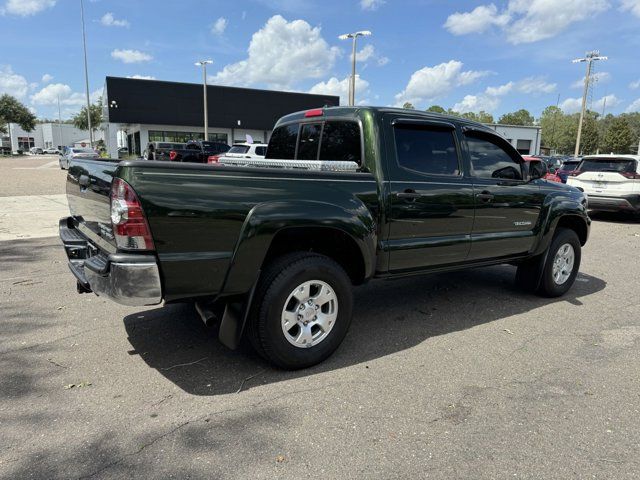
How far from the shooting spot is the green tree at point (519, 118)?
114 metres

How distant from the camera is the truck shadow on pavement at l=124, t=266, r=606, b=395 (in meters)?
3.54

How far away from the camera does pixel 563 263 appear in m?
5.63

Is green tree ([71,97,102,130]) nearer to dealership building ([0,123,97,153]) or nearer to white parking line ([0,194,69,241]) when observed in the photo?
dealership building ([0,123,97,153])

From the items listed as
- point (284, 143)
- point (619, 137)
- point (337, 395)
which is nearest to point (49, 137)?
point (619, 137)

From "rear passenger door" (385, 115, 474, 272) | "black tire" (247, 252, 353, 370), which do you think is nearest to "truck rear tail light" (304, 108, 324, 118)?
"rear passenger door" (385, 115, 474, 272)

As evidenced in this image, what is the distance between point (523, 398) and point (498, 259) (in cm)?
195

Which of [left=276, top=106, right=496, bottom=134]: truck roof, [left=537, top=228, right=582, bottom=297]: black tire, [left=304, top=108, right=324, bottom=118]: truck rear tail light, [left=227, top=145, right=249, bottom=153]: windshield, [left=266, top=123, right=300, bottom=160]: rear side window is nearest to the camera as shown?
[left=276, top=106, right=496, bottom=134]: truck roof

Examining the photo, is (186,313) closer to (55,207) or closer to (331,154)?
(331,154)

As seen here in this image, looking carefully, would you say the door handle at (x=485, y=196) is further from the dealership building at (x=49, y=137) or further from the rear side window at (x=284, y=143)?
the dealership building at (x=49, y=137)

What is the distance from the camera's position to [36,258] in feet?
22.2

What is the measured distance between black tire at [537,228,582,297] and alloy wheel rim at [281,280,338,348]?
3.03m

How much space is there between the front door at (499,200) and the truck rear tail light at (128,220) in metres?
3.01

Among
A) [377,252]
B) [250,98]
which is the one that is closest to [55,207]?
[377,252]

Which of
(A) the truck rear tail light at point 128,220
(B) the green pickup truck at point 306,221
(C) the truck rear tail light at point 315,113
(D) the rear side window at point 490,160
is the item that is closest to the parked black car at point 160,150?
(C) the truck rear tail light at point 315,113
